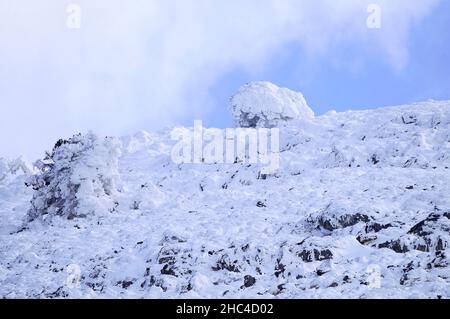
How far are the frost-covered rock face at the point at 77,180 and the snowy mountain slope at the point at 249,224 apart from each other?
8cm

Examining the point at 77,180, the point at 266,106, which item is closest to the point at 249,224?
the point at 77,180

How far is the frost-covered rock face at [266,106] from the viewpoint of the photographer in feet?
164

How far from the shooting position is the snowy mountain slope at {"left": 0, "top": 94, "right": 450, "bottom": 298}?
47.1 feet

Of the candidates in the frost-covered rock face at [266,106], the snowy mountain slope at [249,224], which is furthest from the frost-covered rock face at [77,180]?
the frost-covered rock face at [266,106]

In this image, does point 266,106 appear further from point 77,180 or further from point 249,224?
point 249,224

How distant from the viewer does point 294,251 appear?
1588 cm

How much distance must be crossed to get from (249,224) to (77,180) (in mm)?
11258

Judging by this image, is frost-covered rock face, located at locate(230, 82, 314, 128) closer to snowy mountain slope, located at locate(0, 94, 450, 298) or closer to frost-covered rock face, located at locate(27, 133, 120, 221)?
snowy mountain slope, located at locate(0, 94, 450, 298)

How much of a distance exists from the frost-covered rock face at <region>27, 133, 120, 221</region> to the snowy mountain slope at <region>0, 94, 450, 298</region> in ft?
0.26

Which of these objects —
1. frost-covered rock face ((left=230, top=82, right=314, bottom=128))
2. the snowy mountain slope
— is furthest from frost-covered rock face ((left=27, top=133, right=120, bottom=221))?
frost-covered rock face ((left=230, top=82, right=314, bottom=128))

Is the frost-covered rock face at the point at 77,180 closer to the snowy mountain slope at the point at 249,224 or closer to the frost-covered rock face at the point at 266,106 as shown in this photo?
the snowy mountain slope at the point at 249,224

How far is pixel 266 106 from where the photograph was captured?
1981 inches

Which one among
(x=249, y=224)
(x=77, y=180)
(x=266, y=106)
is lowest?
(x=249, y=224)
